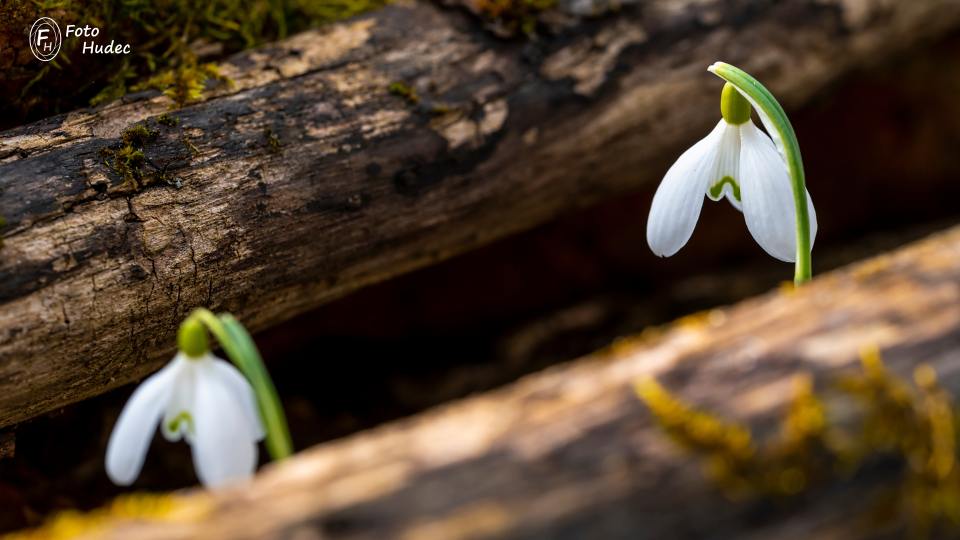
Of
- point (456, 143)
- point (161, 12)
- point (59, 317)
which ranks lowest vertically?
point (59, 317)

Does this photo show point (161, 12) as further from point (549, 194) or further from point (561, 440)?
point (561, 440)

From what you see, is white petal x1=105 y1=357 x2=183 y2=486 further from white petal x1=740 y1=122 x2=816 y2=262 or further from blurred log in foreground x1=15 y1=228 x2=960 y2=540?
white petal x1=740 y1=122 x2=816 y2=262

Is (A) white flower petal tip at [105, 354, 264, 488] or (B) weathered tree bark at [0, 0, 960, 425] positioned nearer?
(A) white flower petal tip at [105, 354, 264, 488]

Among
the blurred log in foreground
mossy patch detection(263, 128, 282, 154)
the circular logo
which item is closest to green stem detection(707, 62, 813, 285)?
the blurred log in foreground

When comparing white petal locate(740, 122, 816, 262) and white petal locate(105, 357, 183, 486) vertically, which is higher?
white petal locate(740, 122, 816, 262)

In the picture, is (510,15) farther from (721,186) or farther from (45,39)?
(45,39)

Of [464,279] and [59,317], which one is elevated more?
[464,279]

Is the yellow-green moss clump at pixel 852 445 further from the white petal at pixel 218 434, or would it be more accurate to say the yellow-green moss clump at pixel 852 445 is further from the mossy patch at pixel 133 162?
the mossy patch at pixel 133 162

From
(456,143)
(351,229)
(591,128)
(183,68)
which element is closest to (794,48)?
(591,128)

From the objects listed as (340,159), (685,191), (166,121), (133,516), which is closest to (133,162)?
(166,121)
